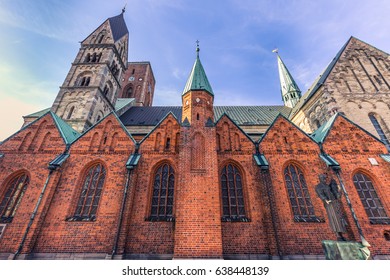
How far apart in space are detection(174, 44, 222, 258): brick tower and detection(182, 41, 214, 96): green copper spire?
685 millimetres

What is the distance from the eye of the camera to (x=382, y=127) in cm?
1555

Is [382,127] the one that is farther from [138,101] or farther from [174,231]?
[138,101]

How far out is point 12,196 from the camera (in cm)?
1039

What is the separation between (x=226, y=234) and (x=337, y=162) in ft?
26.4

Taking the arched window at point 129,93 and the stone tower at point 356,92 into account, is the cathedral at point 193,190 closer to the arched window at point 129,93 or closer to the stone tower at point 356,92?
the stone tower at point 356,92

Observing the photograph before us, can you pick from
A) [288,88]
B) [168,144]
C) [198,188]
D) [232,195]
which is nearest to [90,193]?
[168,144]

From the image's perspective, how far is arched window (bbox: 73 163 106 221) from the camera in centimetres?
993

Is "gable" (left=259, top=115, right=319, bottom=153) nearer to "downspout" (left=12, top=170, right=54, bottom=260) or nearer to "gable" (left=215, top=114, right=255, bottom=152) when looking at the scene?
"gable" (left=215, top=114, right=255, bottom=152)

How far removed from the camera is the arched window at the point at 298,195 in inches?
385

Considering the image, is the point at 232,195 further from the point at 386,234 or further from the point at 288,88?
the point at 288,88

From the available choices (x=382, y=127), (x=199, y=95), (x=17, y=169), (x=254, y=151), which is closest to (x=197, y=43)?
(x=199, y=95)

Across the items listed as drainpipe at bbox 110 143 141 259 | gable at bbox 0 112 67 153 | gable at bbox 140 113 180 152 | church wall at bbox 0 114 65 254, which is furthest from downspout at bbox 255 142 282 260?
gable at bbox 0 112 67 153

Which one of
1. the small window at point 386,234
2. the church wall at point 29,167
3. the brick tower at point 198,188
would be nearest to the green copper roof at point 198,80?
the brick tower at point 198,188

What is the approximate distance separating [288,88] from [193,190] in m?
30.6
